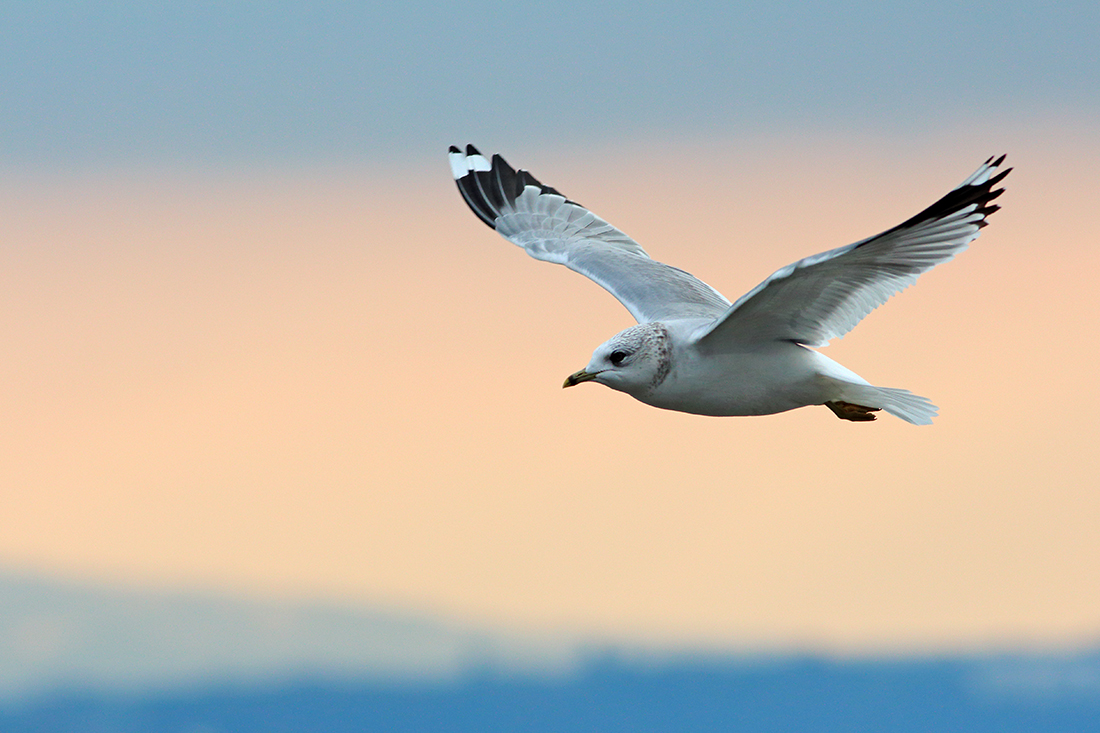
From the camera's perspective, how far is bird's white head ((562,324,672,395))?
8.63 m

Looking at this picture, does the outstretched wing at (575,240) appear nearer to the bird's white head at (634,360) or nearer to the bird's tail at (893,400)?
the bird's white head at (634,360)

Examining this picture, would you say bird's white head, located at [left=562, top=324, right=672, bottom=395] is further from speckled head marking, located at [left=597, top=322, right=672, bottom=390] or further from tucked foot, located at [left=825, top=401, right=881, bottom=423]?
tucked foot, located at [left=825, top=401, right=881, bottom=423]

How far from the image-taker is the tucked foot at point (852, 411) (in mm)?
9422

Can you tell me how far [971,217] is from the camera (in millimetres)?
7691

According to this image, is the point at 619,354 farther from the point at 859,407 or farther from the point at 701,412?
the point at 859,407

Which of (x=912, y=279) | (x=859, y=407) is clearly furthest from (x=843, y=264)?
(x=859, y=407)

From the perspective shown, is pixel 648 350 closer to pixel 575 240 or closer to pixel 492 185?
pixel 575 240

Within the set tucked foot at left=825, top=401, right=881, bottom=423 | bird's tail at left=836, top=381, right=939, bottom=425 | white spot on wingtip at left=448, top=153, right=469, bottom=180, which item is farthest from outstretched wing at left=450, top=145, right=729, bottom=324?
bird's tail at left=836, top=381, right=939, bottom=425

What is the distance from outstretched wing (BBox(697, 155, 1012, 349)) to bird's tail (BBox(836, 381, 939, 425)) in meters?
0.43

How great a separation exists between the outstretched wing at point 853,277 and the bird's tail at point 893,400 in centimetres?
43

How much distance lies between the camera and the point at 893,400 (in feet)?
29.1

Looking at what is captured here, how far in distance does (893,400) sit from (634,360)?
172 cm

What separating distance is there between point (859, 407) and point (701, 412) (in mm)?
1239

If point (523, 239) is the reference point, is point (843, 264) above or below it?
below
